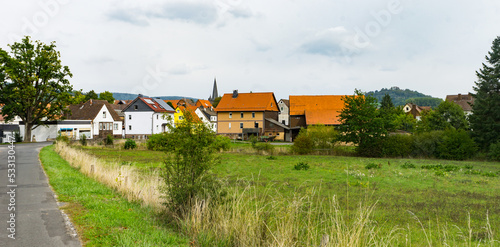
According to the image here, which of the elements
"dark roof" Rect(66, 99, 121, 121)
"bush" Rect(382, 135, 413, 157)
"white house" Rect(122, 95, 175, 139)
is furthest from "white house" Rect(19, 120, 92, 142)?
"bush" Rect(382, 135, 413, 157)

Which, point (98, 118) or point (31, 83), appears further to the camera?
point (98, 118)

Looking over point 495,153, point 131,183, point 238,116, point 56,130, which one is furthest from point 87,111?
point 495,153

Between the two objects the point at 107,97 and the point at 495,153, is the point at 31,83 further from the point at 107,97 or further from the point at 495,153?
the point at 107,97

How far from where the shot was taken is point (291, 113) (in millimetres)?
61875

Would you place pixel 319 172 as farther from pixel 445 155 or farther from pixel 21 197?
pixel 445 155

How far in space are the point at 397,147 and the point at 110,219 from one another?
3236 centimetres

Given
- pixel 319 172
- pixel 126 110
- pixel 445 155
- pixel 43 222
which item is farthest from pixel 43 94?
pixel 445 155

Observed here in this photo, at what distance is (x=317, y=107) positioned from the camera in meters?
62.4

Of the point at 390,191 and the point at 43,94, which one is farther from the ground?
the point at 43,94

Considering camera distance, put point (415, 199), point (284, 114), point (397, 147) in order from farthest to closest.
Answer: point (284, 114), point (397, 147), point (415, 199)

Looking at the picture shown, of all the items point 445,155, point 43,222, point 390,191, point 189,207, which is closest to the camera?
point 43,222

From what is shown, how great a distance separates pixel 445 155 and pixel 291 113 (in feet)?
104

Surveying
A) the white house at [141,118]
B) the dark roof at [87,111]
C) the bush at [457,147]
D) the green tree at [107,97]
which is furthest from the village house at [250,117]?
the green tree at [107,97]

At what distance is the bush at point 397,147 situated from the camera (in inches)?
1351
